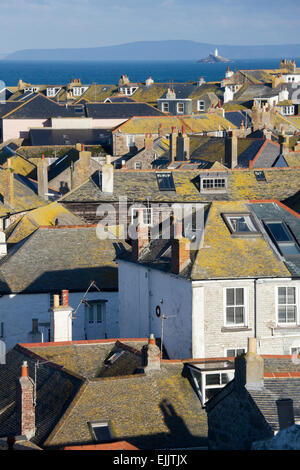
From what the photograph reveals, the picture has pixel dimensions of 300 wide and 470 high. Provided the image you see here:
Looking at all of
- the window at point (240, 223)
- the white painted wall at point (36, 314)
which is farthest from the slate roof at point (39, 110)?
the window at point (240, 223)

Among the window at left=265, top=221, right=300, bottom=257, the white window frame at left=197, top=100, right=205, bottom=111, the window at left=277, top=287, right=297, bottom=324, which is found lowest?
the white window frame at left=197, top=100, right=205, bottom=111

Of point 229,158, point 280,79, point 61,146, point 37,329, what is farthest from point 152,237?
point 280,79

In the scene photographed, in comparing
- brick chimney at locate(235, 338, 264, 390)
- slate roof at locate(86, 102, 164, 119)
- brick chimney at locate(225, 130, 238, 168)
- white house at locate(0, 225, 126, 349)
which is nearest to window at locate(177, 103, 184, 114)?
slate roof at locate(86, 102, 164, 119)

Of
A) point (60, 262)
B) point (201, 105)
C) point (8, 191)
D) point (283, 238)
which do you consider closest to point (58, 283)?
point (60, 262)

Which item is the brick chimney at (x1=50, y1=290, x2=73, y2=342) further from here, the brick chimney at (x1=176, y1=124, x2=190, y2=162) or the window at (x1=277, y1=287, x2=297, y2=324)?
the brick chimney at (x1=176, y1=124, x2=190, y2=162)

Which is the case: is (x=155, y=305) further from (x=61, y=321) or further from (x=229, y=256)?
(x=61, y=321)

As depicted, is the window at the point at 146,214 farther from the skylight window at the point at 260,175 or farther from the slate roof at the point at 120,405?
the slate roof at the point at 120,405
